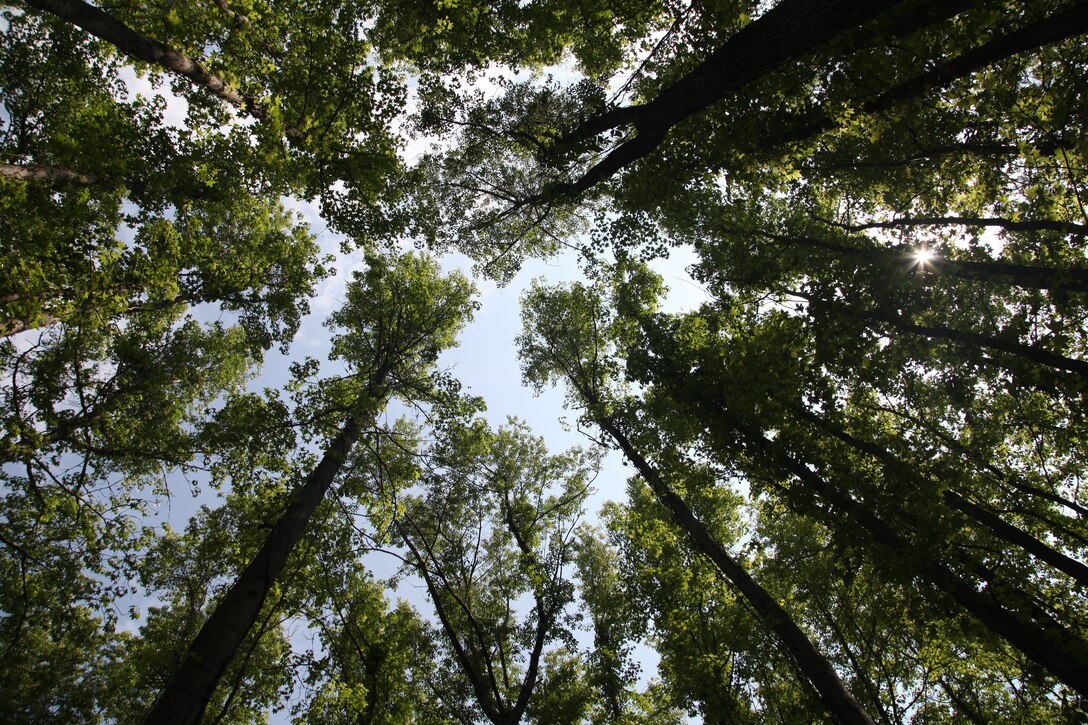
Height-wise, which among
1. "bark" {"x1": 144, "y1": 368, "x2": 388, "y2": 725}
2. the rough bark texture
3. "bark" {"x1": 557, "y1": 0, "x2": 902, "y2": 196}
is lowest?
"bark" {"x1": 144, "y1": 368, "x2": 388, "y2": 725}

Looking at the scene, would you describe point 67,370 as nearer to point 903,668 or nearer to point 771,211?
point 771,211

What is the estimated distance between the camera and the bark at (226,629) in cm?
474

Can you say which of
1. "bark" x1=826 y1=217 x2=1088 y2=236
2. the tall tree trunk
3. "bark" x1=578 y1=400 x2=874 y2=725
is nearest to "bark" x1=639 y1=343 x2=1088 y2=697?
the tall tree trunk

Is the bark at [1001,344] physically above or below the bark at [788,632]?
above

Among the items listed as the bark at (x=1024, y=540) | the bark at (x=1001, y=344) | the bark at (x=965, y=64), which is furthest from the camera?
the bark at (x=1024, y=540)

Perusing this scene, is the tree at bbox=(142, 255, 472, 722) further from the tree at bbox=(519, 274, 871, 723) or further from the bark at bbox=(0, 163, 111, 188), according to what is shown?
the bark at bbox=(0, 163, 111, 188)

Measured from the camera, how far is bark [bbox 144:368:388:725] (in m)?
4.74

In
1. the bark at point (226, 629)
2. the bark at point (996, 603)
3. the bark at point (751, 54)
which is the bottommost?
the bark at point (226, 629)

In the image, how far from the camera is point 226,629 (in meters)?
5.38

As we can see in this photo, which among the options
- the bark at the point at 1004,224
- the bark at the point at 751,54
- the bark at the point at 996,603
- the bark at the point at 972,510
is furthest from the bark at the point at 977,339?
the bark at the point at 751,54

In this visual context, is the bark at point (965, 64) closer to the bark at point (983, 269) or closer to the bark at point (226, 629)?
the bark at point (983, 269)

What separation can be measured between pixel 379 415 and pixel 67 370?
7425 millimetres

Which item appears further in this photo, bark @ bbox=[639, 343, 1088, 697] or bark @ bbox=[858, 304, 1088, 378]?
bark @ bbox=[858, 304, 1088, 378]

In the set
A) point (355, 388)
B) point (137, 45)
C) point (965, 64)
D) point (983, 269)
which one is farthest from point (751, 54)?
point (355, 388)
